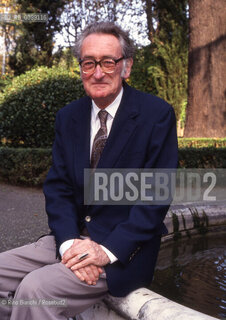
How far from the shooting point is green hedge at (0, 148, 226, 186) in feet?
25.0

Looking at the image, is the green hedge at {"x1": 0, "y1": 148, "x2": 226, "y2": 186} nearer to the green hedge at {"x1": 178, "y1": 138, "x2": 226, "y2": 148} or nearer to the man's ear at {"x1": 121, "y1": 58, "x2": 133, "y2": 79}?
the green hedge at {"x1": 178, "y1": 138, "x2": 226, "y2": 148}

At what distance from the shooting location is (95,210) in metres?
2.12

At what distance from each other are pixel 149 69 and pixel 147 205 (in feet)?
51.4

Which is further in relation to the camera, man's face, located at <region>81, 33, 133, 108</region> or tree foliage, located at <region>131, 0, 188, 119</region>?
tree foliage, located at <region>131, 0, 188, 119</region>

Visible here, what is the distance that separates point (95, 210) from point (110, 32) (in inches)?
36.4

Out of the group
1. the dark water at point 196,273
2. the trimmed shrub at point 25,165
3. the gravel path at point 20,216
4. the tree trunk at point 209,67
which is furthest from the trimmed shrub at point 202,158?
the dark water at point 196,273

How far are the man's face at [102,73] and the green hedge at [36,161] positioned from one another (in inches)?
215

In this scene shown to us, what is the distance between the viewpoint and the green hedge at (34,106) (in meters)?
8.80

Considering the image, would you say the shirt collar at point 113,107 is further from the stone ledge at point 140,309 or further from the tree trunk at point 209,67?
the tree trunk at point 209,67

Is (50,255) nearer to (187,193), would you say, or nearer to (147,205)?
(147,205)

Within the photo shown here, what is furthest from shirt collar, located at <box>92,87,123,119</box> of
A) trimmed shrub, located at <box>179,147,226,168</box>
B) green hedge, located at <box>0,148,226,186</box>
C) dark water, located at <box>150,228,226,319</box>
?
trimmed shrub, located at <box>179,147,226,168</box>

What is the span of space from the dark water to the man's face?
1242 mm

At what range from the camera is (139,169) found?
2.07m

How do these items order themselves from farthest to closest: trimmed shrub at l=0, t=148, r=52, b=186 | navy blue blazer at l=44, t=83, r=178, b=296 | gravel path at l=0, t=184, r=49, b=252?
trimmed shrub at l=0, t=148, r=52, b=186 < gravel path at l=0, t=184, r=49, b=252 < navy blue blazer at l=44, t=83, r=178, b=296
